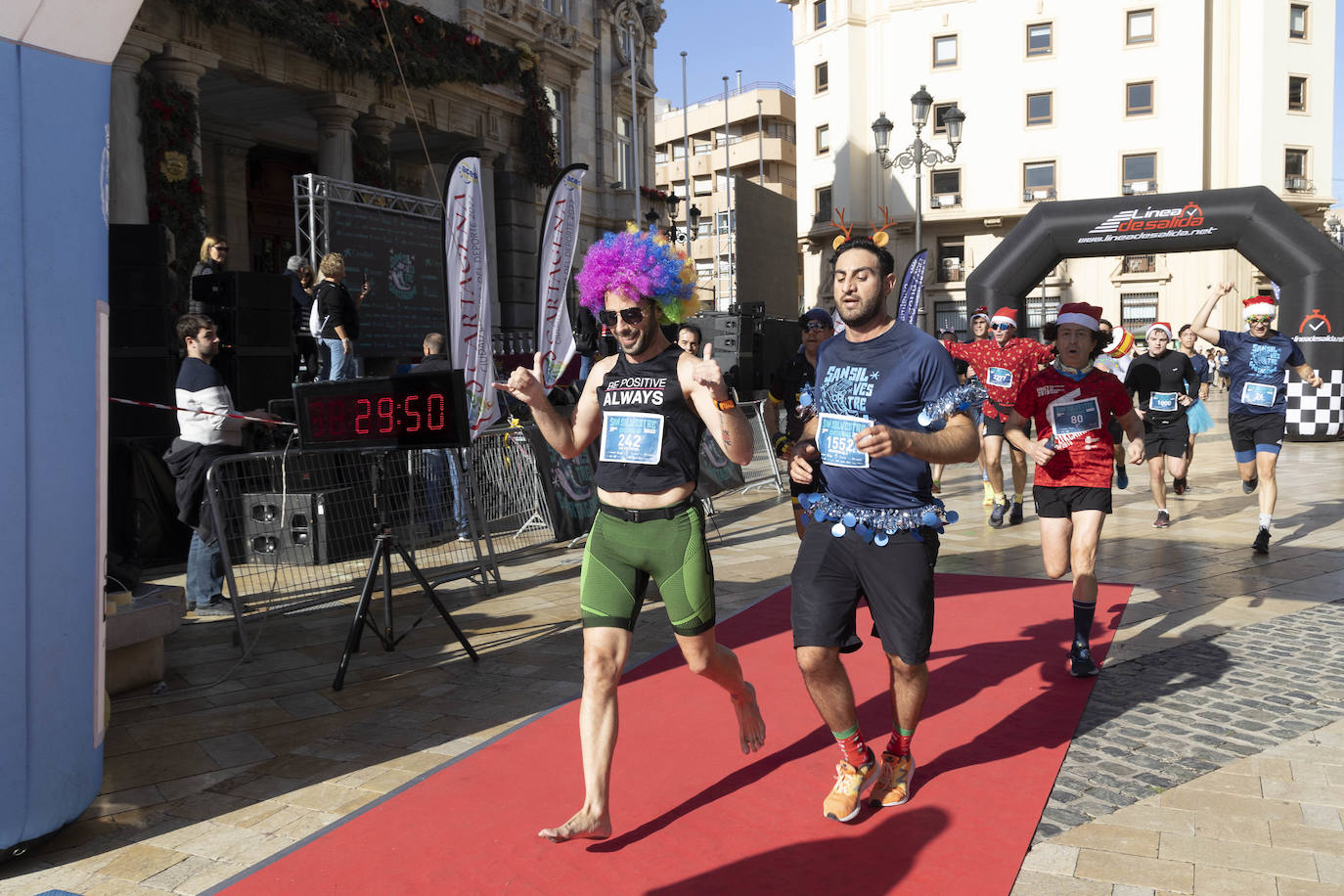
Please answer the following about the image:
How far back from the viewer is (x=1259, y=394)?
29.5 ft

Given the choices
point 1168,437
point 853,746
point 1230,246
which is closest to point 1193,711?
point 853,746

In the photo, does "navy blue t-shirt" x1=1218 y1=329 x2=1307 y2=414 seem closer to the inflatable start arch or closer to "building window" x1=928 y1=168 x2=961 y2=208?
the inflatable start arch

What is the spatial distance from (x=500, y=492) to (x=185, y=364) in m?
2.82

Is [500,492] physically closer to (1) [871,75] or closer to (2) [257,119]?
(2) [257,119]

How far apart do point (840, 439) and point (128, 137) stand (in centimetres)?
1235

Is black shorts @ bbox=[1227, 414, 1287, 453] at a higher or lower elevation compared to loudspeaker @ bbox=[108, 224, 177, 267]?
lower

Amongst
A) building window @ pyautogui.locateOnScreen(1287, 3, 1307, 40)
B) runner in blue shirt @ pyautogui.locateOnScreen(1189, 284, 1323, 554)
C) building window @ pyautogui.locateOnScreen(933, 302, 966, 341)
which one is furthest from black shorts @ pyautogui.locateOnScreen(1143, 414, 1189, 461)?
building window @ pyautogui.locateOnScreen(1287, 3, 1307, 40)

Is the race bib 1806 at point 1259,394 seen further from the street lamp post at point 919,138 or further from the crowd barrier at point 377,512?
the street lamp post at point 919,138

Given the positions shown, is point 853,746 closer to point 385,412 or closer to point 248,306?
point 385,412

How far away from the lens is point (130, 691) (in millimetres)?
5445

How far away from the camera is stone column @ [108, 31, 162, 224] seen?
42.0ft

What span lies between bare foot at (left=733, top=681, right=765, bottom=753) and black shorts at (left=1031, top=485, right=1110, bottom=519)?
222 cm

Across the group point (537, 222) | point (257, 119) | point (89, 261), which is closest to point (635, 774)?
point (89, 261)

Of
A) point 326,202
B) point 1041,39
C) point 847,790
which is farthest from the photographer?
point 1041,39
